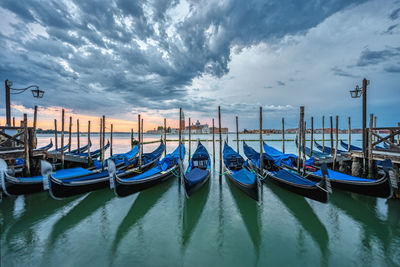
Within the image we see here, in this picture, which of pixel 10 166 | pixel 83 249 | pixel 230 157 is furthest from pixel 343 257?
pixel 10 166

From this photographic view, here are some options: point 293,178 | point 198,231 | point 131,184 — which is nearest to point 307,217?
point 293,178

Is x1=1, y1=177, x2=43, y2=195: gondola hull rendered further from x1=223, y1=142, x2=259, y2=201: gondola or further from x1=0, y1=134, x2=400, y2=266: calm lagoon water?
x1=223, y1=142, x2=259, y2=201: gondola

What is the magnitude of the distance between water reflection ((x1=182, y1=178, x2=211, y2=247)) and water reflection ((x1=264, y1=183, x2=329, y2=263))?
9.72 feet

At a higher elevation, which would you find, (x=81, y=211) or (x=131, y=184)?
(x=131, y=184)

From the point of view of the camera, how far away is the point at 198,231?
4.30 meters

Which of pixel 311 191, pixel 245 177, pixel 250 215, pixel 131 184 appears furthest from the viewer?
pixel 245 177

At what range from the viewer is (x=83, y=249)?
3543mm

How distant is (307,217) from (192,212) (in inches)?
141

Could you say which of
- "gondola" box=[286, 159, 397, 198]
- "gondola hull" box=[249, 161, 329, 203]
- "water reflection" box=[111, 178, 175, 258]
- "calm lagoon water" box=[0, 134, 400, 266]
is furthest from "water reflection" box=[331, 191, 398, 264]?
"water reflection" box=[111, 178, 175, 258]

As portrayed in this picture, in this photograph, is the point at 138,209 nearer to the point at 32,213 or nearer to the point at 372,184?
the point at 32,213

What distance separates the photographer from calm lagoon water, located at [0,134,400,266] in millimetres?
3322

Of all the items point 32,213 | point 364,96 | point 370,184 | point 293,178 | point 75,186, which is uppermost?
point 364,96

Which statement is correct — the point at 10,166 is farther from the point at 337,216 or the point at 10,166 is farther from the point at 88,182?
the point at 337,216

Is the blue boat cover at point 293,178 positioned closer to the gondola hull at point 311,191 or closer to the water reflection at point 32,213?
the gondola hull at point 311,191
